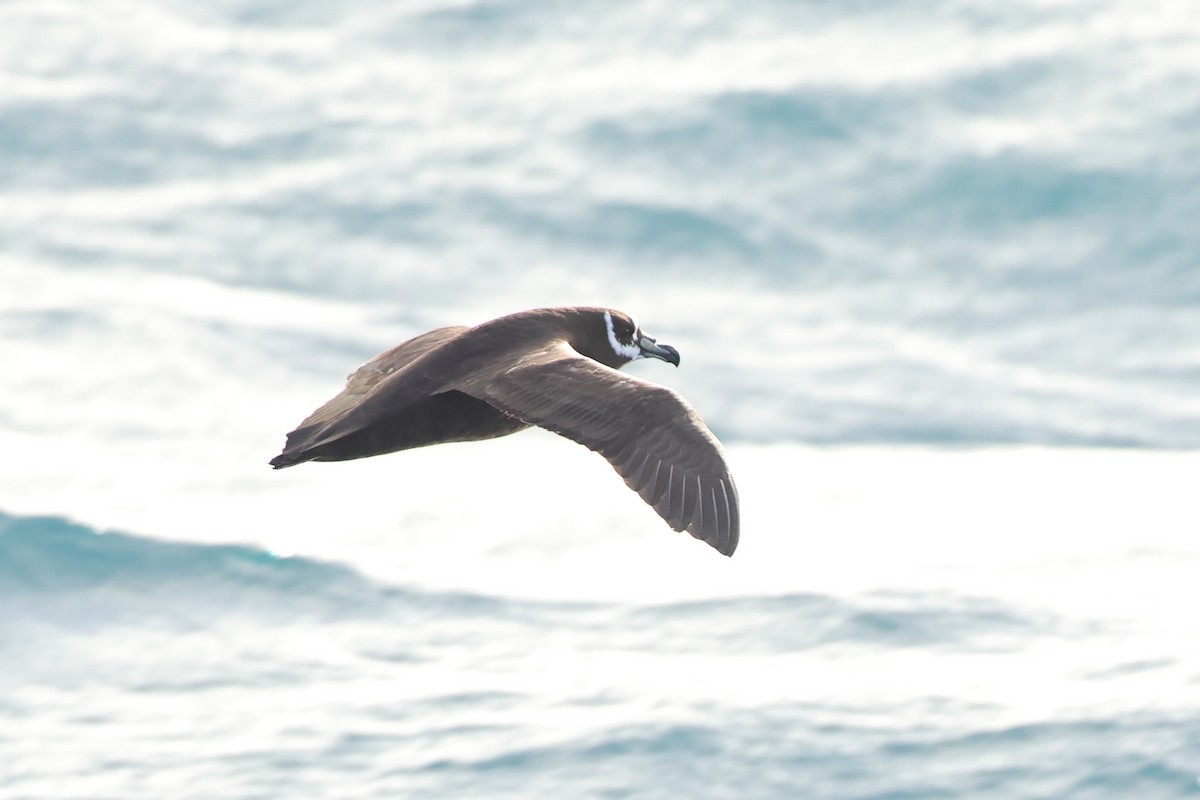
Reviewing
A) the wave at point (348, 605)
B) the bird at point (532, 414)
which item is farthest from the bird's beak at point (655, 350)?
the wave at point (348, 605)

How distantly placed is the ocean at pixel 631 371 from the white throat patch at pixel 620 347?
4.70m

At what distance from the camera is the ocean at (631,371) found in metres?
14.9

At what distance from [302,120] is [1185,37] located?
26.0ft

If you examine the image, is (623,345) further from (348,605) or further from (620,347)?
(348,605)

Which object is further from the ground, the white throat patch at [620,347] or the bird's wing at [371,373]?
the white throat patch at [620,347]

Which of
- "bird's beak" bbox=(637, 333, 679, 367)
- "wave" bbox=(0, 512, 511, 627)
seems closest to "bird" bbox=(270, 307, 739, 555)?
"bird's beak" bbox=(637, 333, 679, 367)

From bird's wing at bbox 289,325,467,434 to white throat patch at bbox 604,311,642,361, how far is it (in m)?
0.66

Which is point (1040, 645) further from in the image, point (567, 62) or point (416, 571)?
point (567, 62)

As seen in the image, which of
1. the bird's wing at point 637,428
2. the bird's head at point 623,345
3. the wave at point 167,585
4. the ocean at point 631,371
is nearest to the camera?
the bird's wing at point 637,428

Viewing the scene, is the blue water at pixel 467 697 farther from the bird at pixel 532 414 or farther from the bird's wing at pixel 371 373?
the bird at pixel 532 414

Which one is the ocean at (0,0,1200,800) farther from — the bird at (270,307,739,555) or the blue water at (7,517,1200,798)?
the bird at (270,307,739,555)

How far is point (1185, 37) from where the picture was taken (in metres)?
19.8

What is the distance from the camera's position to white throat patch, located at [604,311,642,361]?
10.0m

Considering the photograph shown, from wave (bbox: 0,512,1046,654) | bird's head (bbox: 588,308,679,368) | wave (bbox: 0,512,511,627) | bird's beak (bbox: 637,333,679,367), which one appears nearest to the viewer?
bird's head (bbox: 588,308,679,368)
